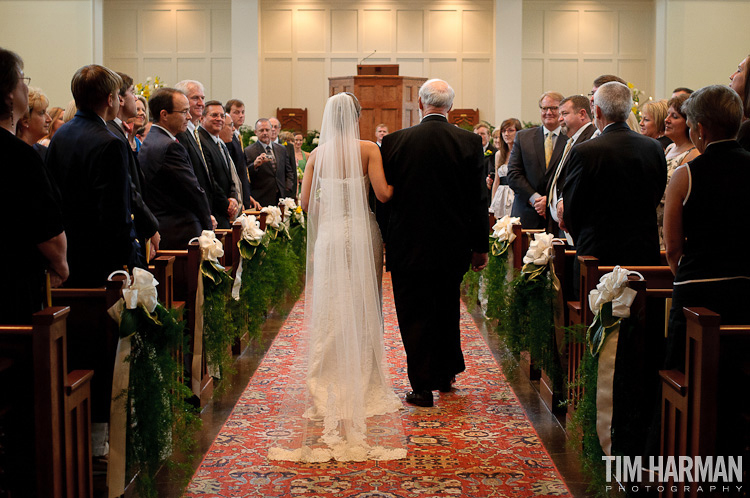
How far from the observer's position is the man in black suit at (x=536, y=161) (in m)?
7.38

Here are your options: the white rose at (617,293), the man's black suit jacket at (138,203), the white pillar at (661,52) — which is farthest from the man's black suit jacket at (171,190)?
the white pillar at (661,52)

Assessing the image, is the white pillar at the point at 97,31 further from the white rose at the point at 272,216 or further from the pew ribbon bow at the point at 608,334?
the pew ribbon bow at the point at 608,334

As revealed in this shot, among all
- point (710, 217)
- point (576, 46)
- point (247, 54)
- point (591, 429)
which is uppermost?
point (576, 46)

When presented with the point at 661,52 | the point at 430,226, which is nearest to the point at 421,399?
the point at 430,226

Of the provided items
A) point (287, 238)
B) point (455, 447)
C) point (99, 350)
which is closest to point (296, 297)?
point (287, 238)

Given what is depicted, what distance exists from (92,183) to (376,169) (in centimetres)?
179

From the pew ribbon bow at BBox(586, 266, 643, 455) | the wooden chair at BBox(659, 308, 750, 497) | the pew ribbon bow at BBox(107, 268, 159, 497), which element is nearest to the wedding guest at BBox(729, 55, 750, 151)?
the pew ribbon bow at BBox(586, 266, 643, 455)

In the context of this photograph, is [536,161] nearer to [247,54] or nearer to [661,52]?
[661,52]

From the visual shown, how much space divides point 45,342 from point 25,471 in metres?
0.51

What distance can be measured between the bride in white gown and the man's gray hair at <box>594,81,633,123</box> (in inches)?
59.9

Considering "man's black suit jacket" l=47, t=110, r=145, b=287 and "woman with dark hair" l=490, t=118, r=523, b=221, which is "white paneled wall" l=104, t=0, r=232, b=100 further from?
"man's black suit jacket" l=47, t=110, r=145, b=287

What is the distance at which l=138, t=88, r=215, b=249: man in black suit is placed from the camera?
18.9 ft

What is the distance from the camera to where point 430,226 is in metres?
5.30

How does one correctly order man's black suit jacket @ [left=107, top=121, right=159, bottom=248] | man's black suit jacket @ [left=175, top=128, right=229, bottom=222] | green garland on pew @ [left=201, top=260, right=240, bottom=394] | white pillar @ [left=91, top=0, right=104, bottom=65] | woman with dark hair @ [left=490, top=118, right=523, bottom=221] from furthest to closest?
white pillar @ [left=91, top=0, right=104, bottom=65], woman with dark hair @ [left=490, top=118, right=523, bottom=221], man's black suit jacket @ [left=175, top=128, right=229, bottom=222], green garland on pew @ [left=201, top=260, right=240, bottom=394], man's black suit jacket @ [left=107, top=121, right=159, bottom=248]
